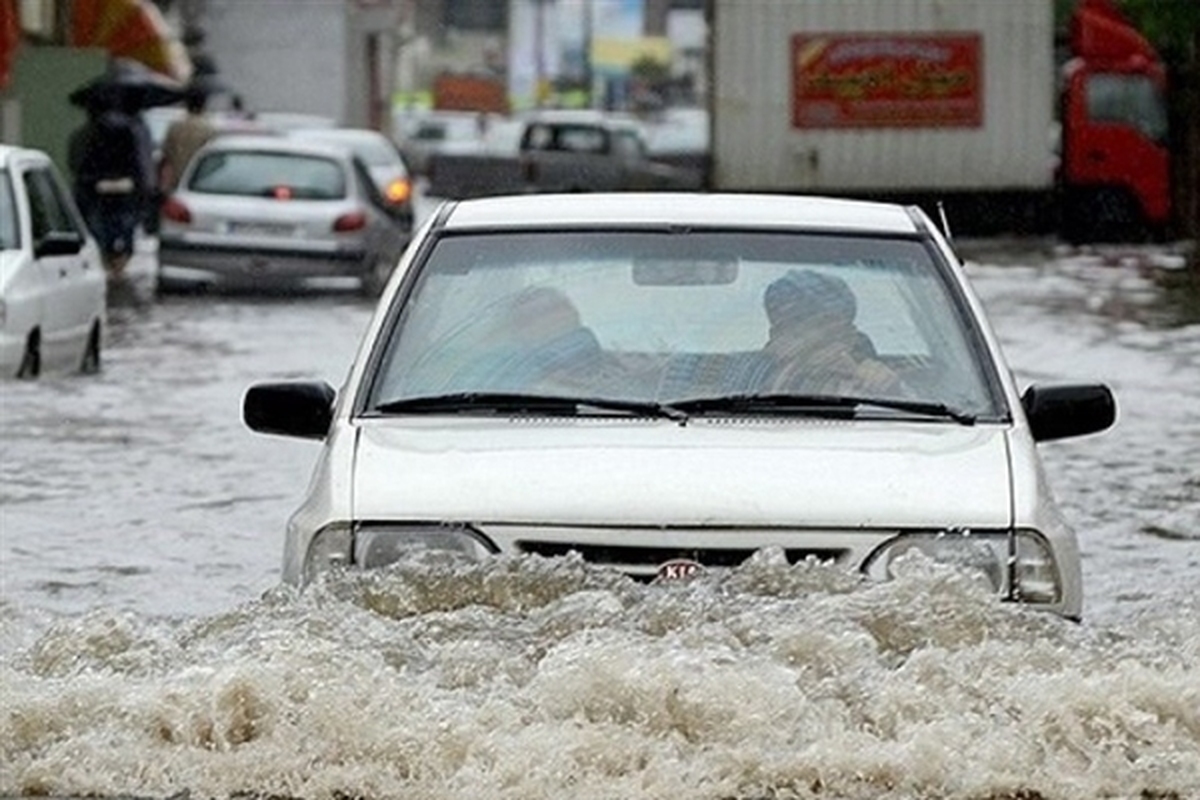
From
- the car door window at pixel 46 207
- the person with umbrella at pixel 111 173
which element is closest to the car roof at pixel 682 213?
the car door window at pixel 46 207

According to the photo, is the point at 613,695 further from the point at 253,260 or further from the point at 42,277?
the point at 253,260

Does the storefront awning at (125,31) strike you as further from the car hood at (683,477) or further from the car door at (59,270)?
the car hood at (683,477)

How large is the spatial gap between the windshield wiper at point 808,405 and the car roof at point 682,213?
0.78 meters

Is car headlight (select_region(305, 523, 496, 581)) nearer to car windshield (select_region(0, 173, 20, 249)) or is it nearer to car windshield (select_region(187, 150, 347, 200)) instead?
car windshield (select_region(0, 173, 20, 249))

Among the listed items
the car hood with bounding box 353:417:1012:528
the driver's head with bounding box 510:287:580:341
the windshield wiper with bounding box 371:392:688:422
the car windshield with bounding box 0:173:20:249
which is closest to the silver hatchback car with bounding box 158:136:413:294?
the car windshield with bounding box 0:173:20:249

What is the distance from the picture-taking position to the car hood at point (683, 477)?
7.30 m

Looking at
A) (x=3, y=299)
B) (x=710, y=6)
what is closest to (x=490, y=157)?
(x=710, y=6)

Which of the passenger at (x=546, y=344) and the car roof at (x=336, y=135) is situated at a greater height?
the passenger at (x=546, y=344)

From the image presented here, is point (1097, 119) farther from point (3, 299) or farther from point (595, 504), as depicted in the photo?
point (595, 504)

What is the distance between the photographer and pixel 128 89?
36.2 meters

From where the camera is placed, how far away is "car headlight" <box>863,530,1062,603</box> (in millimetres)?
7340

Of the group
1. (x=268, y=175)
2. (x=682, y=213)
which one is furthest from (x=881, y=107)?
(x=682, y=213)

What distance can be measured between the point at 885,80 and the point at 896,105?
1.03 ft

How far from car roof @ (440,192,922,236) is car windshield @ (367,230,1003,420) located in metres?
0.05
